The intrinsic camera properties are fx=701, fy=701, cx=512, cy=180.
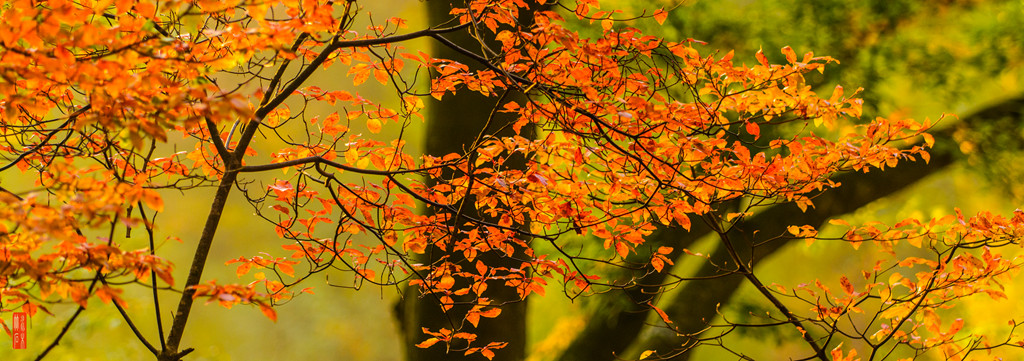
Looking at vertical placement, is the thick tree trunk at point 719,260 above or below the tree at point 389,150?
below

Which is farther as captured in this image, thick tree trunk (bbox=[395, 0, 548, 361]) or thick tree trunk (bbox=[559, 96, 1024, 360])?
thick tree trunk (bbox=[559, 96, 1024, 360])

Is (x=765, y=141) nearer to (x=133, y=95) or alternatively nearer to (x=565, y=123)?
(x=565, y=123)

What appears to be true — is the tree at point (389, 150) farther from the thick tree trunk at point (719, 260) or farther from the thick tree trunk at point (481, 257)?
the thick tree trunk at point (719, 260)

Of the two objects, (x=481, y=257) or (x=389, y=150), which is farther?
(x=481, y=257)

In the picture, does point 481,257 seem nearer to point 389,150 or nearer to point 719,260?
point 389,150

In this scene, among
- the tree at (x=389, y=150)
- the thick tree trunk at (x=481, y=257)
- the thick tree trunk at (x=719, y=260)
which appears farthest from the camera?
the thick tree trunk at (x=719, y=260)

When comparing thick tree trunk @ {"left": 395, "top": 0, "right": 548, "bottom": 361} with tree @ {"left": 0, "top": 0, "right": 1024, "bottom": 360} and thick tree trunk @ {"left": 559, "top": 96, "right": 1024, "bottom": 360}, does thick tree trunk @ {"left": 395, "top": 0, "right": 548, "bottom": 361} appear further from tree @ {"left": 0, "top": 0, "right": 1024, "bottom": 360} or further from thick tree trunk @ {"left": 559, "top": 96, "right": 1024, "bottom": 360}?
thick tree trunk @ {"left": 559, "top": 96, "right": 1024, "bottom": 360}

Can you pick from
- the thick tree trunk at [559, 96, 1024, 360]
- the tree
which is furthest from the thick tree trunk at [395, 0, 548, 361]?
the thick tree trunk at [559, 96, 1024, 360]

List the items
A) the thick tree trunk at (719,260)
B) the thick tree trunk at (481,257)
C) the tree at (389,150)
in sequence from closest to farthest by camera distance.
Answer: the tree at (389,150)
the thick tree trunk at (481,257)
the thick tree trunk at (719,260)

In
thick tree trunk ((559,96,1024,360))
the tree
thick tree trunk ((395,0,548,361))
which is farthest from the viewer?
thick tree trunk ((559,96,1024,360))

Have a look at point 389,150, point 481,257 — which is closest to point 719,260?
point 481,257

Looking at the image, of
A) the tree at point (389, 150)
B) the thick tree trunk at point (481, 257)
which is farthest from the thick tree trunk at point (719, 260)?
the tree at point (389, 150)

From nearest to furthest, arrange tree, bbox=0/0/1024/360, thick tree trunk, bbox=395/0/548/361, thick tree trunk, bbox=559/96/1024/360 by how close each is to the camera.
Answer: tree, bbox=0/0/1024/360 → thick tree trunk, bbox=395/0/548/361 → thick tree trunk, bbox=559/96/1024/360

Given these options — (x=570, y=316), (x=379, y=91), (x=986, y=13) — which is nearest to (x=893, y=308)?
(x=986, y=13)
